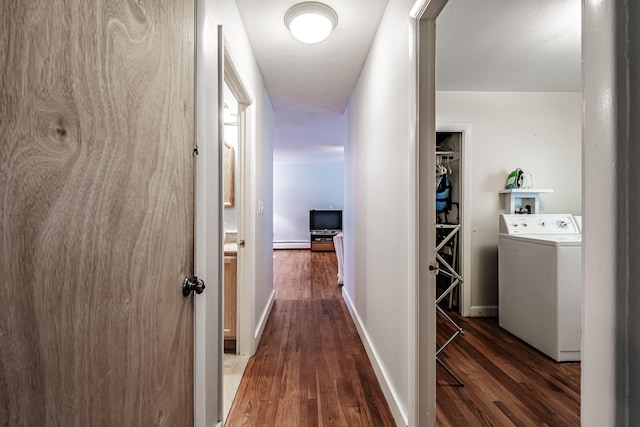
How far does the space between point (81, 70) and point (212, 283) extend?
104cm

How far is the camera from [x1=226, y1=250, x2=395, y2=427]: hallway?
166 centimetres

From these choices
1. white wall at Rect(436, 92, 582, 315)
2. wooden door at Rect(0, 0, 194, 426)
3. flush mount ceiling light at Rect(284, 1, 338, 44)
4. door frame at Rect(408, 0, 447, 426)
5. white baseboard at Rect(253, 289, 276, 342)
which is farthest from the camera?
white wall at Rect(436, 92, 582, 315)

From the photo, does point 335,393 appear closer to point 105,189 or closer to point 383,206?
point 383,206

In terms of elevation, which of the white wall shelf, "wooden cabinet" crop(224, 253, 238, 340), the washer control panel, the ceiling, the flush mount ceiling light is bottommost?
"wooden cabinet" crop(224, 253, 238, 340)

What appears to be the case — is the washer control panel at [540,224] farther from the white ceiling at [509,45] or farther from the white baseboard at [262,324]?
the white baseboard at [262,324]

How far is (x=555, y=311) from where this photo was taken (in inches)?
92.2

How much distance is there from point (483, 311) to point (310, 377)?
2.23m

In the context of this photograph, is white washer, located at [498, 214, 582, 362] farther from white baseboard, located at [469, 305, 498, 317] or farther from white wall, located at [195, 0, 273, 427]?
white wall, located at [195, 0, 273, 427]

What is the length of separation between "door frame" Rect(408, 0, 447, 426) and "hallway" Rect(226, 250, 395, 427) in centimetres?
42

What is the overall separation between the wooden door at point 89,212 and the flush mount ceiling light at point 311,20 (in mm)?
1088

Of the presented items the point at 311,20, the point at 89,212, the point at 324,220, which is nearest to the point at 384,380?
the point at 89,212

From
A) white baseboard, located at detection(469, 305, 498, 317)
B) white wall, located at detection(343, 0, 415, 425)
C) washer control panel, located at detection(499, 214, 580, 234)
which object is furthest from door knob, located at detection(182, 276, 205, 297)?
white baseboard, located at detection(469, 305, 498, 317)

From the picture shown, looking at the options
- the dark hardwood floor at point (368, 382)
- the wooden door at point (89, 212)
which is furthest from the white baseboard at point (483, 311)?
the wooden door at point (89, 212)

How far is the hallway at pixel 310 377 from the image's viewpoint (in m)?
1.66
